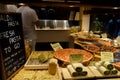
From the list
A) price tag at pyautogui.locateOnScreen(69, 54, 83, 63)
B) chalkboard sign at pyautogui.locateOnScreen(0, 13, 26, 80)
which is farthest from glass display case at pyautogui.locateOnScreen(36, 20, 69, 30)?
price tag at pyautogui.locateOnScreen(69, 54, 83, 63)

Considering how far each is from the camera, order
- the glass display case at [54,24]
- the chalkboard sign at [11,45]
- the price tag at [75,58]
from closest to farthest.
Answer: the chalkboard sign at [11,45], the price tag at [75,58], the glass display case at [54,24]

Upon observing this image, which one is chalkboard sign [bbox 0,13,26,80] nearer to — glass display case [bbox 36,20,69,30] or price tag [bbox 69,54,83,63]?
price tag [bbox 69,54,83,63]

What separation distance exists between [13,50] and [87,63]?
70 centimetres

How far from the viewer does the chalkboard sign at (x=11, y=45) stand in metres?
1.14

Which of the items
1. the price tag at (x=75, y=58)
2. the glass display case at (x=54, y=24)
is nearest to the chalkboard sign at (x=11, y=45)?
the price tag at (x=75, y=58)

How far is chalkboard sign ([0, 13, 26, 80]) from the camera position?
114 cm

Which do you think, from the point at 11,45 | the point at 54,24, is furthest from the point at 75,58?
the point at 54,24

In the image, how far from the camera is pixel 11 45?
1.28 metres

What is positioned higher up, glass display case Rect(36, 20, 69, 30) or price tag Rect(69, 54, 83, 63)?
glass display case Rect(36, 20, 69, 30)

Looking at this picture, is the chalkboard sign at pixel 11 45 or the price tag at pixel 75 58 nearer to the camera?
the chalkboard sign at pixel 11 45

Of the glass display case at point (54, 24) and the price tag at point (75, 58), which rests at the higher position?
the glass display case at point (54, 24)

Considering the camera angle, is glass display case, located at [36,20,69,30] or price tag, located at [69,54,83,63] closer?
price tag, located at [69,54,83,63]

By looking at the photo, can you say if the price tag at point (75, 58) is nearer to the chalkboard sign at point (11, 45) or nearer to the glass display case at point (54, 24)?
the chalkboard sign at point (11, 45)

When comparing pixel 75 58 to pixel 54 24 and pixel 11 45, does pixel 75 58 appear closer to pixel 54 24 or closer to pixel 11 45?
pixel 11 45
